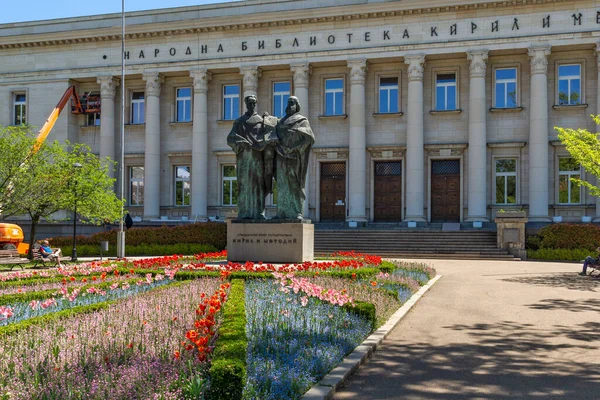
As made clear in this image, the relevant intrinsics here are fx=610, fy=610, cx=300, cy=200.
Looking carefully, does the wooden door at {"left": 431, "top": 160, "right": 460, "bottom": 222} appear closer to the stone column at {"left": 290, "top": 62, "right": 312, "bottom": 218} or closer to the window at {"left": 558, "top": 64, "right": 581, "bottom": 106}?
the window at {"left": 558, "top": 64, "right": 581, "bottom": 106}

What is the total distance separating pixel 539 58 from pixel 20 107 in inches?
1353

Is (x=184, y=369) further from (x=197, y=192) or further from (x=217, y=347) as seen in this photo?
(x=197, y=192)

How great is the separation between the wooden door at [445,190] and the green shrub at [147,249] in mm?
14153

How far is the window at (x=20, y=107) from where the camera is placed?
42.9 meters

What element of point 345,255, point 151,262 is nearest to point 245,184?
point 151,262

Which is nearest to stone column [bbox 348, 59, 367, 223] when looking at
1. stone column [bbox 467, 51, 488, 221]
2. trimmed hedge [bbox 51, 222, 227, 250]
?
stone column [bbox 467, 51, 488, 221]

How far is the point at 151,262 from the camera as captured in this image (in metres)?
17.4

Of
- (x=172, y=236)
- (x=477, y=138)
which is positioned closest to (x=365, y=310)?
(x=172, y=236)

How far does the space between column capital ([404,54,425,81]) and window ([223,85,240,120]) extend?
449 inches

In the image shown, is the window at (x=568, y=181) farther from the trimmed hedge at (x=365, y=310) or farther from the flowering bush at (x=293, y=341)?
the trimmed hedge at (x=365, y=310)

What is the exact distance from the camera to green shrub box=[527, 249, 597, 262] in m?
27.2

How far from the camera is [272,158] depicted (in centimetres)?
1686

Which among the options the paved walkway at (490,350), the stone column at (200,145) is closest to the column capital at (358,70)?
the stone column at (200,145)

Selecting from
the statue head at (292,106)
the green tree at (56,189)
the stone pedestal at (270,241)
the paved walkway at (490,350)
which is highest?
the statue head at (292,106)
